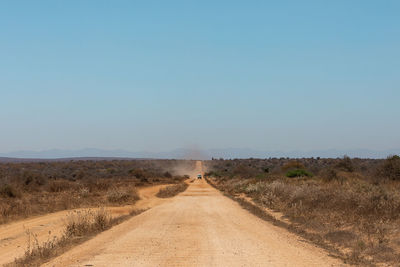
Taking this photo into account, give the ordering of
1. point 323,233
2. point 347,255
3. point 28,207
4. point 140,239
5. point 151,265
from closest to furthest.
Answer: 1. point 151,265
2. point 347,255
3. point 140,239
4. point 323,233
5. point 28,207

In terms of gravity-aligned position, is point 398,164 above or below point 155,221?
above

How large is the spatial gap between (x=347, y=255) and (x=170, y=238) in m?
5.46

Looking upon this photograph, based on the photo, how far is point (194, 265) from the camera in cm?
1012

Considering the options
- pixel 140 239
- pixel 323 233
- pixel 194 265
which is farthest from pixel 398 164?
pixel 194 265

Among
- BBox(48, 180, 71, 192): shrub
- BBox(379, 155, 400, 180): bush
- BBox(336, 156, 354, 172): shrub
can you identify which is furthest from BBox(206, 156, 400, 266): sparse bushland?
BBox(48, 180, 71, 192): shrub

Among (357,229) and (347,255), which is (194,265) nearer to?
(347,255)

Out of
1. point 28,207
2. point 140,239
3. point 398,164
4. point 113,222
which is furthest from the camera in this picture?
point 398,164

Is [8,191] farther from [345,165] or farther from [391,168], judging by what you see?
[345,165]

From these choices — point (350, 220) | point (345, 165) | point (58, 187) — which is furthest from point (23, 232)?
point (345, 165)

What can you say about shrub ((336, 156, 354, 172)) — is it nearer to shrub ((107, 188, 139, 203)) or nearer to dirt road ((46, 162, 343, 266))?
shrub ((107, 188, 139, 203))

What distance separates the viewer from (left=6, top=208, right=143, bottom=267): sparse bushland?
11.7 metres

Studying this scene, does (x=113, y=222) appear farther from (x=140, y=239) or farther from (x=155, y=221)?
(x=140, y=239)

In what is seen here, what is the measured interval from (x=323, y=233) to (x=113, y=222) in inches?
353

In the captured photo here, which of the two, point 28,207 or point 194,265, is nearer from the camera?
point 194,265
